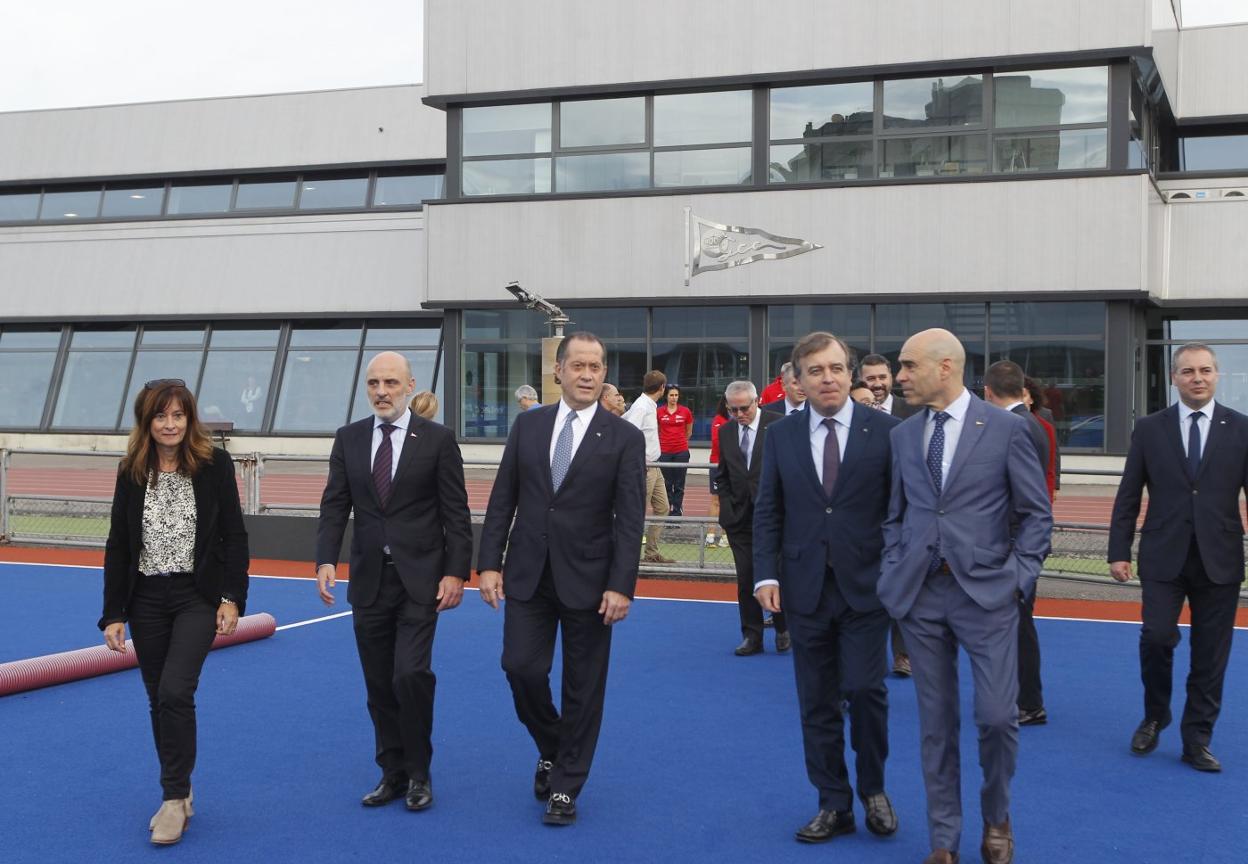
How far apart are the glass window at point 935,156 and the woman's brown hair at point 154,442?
16992mm

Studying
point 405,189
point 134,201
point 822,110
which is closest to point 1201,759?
point 822,110

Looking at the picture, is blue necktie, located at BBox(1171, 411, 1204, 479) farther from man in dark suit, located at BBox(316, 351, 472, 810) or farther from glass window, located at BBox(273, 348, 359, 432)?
glass window, located at BBox(273, 348, 359, 432)

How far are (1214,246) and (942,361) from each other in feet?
62.0

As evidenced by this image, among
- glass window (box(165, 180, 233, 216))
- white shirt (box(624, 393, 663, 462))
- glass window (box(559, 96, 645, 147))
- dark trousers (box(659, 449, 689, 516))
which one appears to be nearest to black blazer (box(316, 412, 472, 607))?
dark trousers (box(659, 449, 689, 516))

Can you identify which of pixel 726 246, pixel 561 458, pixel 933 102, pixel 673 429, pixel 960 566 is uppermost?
pixel 933 102

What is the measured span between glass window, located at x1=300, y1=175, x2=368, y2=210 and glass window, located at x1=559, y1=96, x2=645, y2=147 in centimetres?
609

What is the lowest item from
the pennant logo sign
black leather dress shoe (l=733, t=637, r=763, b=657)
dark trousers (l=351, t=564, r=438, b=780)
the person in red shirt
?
black leather dress shoe (l=733, t=637, r=763, b=657)

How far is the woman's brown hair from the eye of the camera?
538 cm

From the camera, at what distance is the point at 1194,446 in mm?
6414

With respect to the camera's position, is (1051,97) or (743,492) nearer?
(743,492)

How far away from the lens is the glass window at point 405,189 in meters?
26.2

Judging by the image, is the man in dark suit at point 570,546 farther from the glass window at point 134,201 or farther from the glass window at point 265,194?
the glass window at point 134,201

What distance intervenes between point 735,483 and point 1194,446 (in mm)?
3420

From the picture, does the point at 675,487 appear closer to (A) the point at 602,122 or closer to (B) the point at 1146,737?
(B) the point at 1146,737
